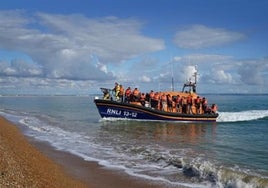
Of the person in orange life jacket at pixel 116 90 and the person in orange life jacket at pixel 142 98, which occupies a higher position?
the person in orange life jacket at pixel 116 90

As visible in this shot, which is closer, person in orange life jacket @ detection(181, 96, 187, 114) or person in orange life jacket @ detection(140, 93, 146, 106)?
A: person in orange life jacket @ detection(140, 93, 146, 106)

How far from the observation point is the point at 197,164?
35.5 feet

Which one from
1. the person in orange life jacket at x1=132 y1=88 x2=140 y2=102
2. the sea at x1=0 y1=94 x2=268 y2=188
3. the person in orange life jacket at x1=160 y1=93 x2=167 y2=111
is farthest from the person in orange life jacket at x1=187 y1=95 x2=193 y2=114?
the sea at x1=0 y1=94 x2=268 y2=188

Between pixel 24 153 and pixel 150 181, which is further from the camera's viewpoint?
pixel 24 153

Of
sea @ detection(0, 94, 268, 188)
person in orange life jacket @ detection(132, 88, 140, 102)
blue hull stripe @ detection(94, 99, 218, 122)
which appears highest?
person in orange life jacket @ detection(132, 88, 140, 102)

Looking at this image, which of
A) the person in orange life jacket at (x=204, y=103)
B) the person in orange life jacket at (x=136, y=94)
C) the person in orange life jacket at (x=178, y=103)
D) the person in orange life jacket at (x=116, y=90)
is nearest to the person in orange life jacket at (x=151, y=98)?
the person in orange life jacket at (x=136, y=94)

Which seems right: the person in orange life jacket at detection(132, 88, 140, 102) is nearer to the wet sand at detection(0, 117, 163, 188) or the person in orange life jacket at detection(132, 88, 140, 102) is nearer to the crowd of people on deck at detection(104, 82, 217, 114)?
the crowd of people on deck at detection(104, 82, 217, 114)

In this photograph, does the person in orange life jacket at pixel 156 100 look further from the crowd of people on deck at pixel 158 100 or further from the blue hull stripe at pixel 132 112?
the blue hull stripe at pixel 132 112

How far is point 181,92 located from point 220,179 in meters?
21.2

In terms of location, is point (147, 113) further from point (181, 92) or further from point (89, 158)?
point (89, 158)

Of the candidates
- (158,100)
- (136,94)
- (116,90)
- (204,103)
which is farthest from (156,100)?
(204,103)

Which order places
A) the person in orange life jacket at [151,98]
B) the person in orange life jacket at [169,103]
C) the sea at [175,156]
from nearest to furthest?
Answer: the sea at [175,156] < the person in orange life jacket at [151,98] < the person in orange life jacket at [169,103]

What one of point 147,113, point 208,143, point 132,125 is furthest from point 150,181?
point 147,113

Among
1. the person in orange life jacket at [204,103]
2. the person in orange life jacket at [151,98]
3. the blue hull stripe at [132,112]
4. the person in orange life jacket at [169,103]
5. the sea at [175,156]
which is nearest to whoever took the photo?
the sea at [175,156]
